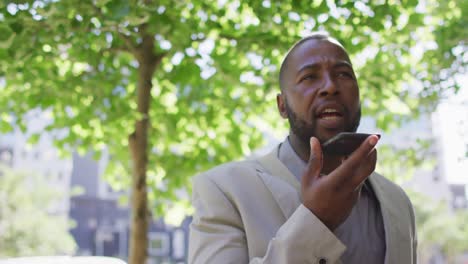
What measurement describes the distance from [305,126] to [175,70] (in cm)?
496

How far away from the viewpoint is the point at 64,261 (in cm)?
338

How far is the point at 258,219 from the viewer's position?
156cm

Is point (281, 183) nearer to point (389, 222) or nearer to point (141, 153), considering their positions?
point (389, 222)

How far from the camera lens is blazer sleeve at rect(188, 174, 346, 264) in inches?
50.9

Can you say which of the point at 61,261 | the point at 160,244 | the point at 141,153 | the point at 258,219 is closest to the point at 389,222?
the point at 258,219

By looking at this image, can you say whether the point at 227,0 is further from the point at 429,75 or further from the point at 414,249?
the point at 414,249

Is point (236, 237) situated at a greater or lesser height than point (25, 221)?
lesser

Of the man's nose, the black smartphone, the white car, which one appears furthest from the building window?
the black smartphone

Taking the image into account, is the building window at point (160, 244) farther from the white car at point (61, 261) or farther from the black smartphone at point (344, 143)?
the black smartphone at point (344, 143)

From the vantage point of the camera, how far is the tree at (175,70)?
15.5 feet

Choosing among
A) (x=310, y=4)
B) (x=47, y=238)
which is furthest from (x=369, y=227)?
(x=47, y=238)

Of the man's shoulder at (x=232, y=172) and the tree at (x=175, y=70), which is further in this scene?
the tree at (x=175, y=70)

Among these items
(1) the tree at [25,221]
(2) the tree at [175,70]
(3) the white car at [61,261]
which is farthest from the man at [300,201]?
(1) the tree at [25,221]

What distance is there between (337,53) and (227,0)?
14.4 ft
